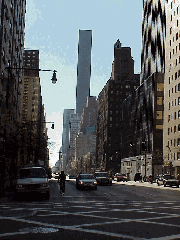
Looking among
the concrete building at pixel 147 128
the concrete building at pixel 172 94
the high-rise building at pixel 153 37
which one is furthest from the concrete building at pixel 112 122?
the concrete building at pixel 172 94

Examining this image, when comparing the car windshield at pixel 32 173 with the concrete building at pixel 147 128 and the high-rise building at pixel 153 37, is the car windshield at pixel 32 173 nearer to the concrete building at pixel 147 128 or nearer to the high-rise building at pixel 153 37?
the concrete building at pixel 147 128

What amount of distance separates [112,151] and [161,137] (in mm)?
63846

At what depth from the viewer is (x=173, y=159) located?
7488 cm

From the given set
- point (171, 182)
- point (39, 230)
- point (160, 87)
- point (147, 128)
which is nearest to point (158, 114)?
point (147, 128)

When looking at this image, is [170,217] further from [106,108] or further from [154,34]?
[106,108]

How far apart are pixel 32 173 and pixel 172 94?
6215 cm

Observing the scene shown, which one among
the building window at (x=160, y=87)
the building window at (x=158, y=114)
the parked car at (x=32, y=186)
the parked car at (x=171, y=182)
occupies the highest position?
the building window at (x=160, y=87)

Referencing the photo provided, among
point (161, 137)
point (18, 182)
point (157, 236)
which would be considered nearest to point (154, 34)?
point (161, 137)

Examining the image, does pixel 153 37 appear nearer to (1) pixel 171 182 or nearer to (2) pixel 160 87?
(2) pixel 160 87

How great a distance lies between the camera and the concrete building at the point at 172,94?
2928 inches

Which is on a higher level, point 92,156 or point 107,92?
point 107,92

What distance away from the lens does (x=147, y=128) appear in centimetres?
9581

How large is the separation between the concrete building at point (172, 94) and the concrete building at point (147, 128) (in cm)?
575

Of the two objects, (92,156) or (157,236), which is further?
(92,156)
